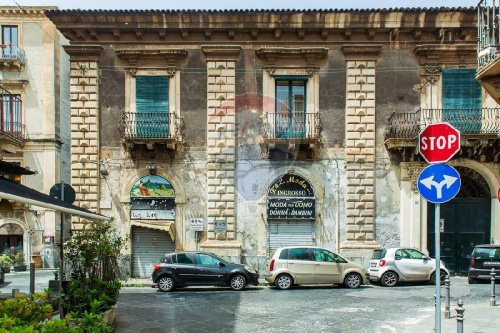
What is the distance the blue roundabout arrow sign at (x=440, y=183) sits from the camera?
22.8 feet

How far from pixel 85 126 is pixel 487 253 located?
15.7 metres

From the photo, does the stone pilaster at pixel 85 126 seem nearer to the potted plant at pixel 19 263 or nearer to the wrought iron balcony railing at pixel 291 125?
the potted plant at pixel 19 263

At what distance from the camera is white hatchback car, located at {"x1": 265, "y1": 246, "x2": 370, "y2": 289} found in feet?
53.5

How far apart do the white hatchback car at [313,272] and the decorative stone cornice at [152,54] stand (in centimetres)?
882

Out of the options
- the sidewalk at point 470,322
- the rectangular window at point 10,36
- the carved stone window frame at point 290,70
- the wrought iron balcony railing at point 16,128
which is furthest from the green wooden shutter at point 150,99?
the sidewalk at point 470,322

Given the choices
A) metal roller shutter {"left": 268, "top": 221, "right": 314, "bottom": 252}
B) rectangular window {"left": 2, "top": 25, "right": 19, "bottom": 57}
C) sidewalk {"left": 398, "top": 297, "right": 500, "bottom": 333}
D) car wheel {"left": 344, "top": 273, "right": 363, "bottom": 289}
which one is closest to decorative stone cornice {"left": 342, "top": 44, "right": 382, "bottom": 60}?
metal roller shutter {"left": 268, "top": 221, "right": 314, "bottom": 252}

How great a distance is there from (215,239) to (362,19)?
10.3 m

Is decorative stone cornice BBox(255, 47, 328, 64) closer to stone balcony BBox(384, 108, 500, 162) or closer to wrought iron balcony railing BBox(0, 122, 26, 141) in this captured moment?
stone balcony BBox(384, 108, 500, 162)

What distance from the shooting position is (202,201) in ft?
63.5

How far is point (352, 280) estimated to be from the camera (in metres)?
16.4

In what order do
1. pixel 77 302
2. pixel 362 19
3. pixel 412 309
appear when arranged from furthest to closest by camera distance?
pixel 362 19
pixel 412 309
pixel 77 302

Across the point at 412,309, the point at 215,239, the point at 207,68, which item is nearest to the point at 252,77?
the point at 207,68

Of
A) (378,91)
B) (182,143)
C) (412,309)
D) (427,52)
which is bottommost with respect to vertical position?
(412,309)

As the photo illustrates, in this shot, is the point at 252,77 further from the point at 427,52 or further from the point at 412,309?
the point at 412,309
